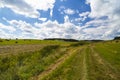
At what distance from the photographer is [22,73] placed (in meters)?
21.3

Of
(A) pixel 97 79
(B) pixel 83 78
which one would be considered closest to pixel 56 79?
(B) pixel 83 78

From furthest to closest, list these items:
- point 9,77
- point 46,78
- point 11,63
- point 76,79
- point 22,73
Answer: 1. point 11,63
2. point 22,73
3. point 9,77
4. point 46,78
5. point 76,79

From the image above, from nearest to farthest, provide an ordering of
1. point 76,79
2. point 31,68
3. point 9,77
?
point 76,79 → point 9,77 → point 31,68

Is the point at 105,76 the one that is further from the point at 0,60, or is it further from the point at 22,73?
the point at 0,60

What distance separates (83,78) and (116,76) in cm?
348

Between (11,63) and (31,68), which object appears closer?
(31,68)

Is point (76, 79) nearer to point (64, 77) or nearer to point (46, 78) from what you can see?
point (64, 77)

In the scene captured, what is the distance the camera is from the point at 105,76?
18250mm

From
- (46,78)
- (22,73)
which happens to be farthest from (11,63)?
(46,78)

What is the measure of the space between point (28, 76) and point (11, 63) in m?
8.24

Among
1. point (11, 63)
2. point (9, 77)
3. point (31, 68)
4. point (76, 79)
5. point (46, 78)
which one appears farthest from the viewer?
point (11, 63)

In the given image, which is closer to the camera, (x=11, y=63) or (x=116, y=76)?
(x=116, y=76)

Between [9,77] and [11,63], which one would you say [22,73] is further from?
[11,63]

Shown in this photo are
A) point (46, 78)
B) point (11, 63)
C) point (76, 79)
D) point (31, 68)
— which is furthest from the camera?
point (11, 63)
